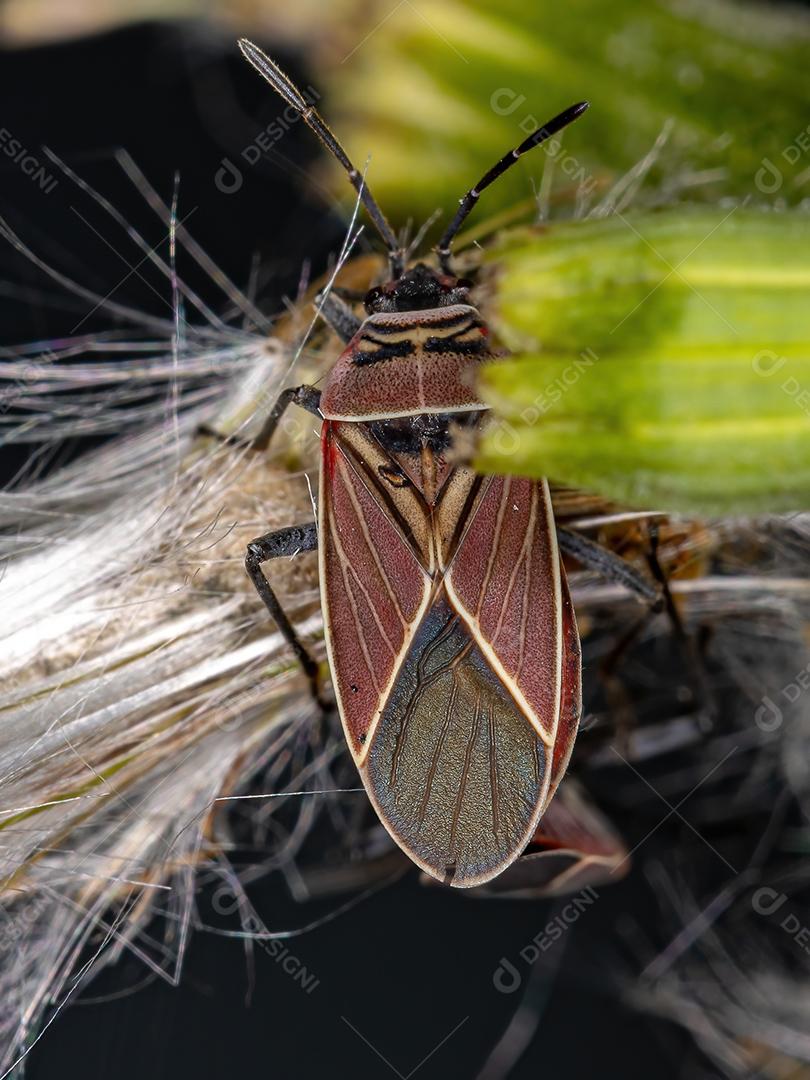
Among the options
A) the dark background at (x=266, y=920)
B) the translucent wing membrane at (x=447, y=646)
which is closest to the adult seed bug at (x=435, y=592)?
the translucent wing membrane at (x=447, y=646)

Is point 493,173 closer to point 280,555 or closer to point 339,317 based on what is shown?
point 339,317

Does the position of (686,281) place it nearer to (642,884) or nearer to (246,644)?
(246,644)

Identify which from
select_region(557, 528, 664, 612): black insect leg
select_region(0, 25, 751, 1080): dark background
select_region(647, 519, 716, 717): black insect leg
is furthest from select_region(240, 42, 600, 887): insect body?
select_region(0, 25, 751, 1080): dark background

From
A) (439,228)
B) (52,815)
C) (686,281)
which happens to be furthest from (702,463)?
(52,815)

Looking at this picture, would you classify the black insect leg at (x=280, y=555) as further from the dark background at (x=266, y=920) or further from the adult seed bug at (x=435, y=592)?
the dark background at (x=266, y=920)

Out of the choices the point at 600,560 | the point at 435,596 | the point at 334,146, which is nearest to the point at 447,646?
the point at 435,596

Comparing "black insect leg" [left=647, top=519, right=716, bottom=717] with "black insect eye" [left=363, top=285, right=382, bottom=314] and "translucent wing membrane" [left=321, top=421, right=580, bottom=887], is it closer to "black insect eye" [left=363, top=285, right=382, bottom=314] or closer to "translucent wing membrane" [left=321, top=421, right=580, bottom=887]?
"translucent wing membrane" [left=321, top=421, right=580, bottom=887]
